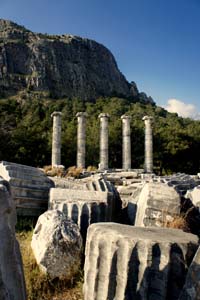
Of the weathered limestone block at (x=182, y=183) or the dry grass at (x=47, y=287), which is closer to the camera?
the dry grass at (x=47, y=287)

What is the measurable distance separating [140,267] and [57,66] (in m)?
116

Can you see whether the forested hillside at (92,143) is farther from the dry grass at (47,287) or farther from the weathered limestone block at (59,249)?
the dry grass at (47,287)

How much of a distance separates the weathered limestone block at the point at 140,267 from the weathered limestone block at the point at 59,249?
2.92 feet

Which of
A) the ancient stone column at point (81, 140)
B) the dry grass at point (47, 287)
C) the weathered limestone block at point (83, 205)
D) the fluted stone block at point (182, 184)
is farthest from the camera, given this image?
the ancient stone column at point (81, 140)

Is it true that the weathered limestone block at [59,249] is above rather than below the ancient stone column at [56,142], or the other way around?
below

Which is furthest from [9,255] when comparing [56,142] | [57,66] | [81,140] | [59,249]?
[57,66]

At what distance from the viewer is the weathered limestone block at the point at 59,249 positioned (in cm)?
446

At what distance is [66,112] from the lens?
55.5 metres

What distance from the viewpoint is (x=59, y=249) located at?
449 cm

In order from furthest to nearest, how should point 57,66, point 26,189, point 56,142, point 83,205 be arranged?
point 57,66 < point 56,142 < point 26,189 < point 83,205

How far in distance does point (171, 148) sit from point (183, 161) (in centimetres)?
246

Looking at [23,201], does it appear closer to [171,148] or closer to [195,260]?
[195,260]

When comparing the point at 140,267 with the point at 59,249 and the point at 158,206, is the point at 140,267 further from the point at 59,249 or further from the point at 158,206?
the point at 158,206

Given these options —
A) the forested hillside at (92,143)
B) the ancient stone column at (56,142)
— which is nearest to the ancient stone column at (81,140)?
the ancient stone column at (56,142)
